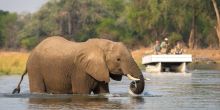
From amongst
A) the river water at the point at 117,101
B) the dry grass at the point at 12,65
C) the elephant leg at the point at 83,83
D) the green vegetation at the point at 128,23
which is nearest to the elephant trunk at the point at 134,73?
the river water at the point at 117,101

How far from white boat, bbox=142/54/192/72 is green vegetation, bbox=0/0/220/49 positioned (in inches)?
1312

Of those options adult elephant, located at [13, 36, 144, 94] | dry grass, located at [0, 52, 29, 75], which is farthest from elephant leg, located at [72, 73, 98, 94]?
dry grass, located at [0, 52, 29, 75]

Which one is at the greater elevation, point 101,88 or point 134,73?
point 134,73

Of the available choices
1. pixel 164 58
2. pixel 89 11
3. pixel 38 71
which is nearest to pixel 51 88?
pixel 38 71

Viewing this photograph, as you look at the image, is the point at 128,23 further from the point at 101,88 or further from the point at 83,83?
the point at 83,83

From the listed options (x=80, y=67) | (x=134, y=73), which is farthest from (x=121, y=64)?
(x=80, y=67)

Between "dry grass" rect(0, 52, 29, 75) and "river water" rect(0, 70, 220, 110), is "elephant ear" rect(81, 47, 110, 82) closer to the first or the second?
"river water" rect(0, 70, 220, 110)

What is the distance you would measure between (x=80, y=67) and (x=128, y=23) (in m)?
74.5

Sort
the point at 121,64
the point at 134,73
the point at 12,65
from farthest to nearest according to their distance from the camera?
the point at 12,65 < the point at 121,64 < the point at 134,73

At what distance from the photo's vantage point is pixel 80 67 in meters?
21.4

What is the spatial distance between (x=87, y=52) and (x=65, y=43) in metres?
1.12

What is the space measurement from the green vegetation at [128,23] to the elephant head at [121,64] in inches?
2305

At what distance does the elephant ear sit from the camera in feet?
68.6

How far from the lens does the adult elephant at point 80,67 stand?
68.8 ft
